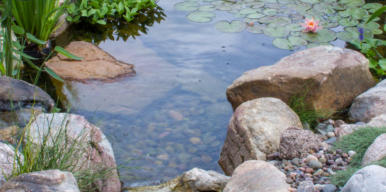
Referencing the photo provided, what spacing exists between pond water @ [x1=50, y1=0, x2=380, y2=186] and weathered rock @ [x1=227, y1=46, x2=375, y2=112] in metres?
0.34

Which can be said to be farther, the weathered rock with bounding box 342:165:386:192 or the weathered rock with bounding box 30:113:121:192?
the weathered rock with bounding box 30:113:121:192

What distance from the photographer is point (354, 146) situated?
2254 mm

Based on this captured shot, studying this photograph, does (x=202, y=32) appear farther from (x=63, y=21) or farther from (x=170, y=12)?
(x=63, y=21)

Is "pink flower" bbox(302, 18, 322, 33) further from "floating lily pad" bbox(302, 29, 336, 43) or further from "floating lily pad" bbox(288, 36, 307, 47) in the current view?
"floating lily pad" bbox(288, 36, 307, 47)

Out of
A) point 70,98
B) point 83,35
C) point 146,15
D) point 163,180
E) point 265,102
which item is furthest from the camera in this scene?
point 146,15

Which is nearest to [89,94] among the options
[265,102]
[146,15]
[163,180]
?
[163,180]

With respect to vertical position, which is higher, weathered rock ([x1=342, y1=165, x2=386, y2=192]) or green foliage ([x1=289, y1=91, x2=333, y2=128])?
weathered rock ([x1=342, y1=165, x2=386, y2=192])

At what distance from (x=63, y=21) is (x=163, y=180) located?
2620 mm

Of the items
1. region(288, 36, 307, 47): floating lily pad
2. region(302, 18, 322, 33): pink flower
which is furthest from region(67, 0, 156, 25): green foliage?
region(302, 18, 322, 33): pink flower

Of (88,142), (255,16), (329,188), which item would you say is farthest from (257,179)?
(255,16)

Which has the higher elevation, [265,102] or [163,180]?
[265,102]

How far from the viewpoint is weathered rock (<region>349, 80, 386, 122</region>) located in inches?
113

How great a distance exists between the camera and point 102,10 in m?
4.57

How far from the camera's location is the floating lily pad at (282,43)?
4.15 metres
